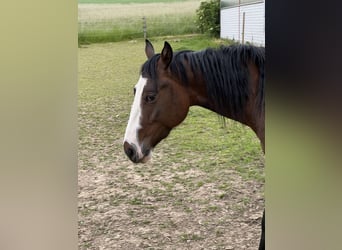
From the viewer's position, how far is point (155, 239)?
1311mm

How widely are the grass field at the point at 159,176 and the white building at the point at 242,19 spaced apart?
7 centimetres

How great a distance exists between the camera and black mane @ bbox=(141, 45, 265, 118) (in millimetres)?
1288

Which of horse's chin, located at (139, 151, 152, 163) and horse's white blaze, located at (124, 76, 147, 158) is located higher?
horse's white blaze, located at (124, 76, 147, 158)

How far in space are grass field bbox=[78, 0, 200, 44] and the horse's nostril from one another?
Answer: 1.18ft

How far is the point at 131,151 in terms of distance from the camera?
1.32 metres

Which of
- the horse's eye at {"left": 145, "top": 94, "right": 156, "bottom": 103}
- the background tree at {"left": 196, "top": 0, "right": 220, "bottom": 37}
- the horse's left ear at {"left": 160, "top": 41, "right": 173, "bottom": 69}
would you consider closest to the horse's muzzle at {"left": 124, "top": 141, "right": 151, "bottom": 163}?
the horse's eye at {"left": 145, "top": 94, "right": 156, "bottom": 103}
